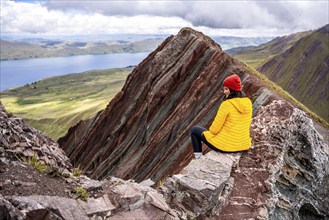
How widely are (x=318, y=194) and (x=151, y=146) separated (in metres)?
13.9

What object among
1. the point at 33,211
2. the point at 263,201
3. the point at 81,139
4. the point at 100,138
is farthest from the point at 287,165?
the point at 81,139

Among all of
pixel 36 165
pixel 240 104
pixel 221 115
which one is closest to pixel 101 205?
pixel 36 165

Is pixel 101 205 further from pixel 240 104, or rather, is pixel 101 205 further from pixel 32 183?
pixel 240 104

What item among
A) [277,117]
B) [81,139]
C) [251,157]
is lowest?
[81,139]

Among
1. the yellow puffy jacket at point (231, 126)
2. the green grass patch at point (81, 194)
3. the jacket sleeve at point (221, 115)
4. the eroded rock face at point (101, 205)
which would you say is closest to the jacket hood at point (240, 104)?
the yellow puffy jacket at point (231, 126)

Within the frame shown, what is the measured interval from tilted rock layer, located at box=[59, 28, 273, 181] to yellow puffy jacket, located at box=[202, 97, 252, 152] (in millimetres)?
8012

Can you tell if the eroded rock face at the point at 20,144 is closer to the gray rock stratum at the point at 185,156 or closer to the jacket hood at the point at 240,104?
the gray rock stratum at the point at 185,156

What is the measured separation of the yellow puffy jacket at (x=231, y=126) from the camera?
557 inches

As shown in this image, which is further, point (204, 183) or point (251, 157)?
point (251, 157)

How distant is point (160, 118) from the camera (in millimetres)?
30297

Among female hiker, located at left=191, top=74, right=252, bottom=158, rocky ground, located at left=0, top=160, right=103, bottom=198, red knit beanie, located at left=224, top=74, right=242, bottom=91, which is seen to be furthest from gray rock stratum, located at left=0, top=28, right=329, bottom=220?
red knit beanie, located at left=224, top=74, right=242, bottom=91

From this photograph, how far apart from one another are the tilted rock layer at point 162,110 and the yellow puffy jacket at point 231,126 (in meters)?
8.01

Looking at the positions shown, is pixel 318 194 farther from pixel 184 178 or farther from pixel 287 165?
pixel 184 178

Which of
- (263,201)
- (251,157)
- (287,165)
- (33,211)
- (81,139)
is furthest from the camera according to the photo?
(81,139)
